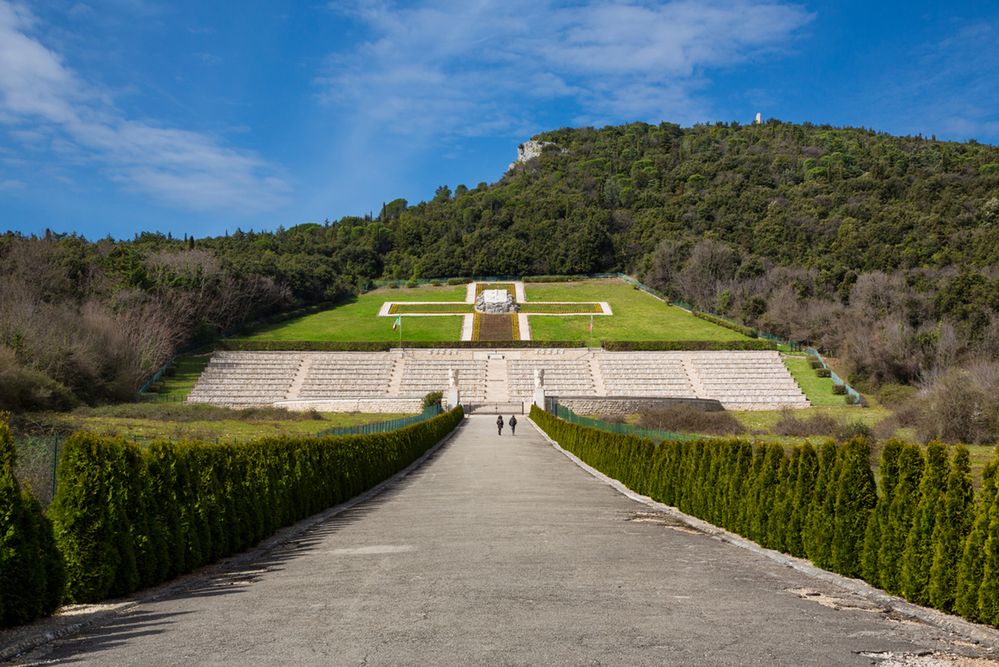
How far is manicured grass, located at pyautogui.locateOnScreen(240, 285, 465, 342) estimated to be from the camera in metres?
70.8

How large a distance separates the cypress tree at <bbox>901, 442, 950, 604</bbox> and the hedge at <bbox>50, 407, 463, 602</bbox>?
7181 millimetres

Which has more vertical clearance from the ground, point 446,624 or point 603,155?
point 603,155

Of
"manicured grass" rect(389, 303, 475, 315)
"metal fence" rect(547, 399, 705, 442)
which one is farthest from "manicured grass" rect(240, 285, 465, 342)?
"metal fence" rect(547, 399, 705, 442)

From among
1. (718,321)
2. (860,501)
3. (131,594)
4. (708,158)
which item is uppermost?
(708,158)

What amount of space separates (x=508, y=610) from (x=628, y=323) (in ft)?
230

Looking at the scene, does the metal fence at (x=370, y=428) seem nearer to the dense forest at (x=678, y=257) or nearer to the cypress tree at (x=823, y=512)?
the cypress tree at (x=823, y=512)

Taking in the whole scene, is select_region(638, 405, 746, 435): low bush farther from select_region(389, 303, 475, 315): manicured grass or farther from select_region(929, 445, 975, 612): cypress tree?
select_region(389, 303, 475, 315): manicured grass

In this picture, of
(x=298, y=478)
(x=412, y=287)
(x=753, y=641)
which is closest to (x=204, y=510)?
(x=298, y=478)

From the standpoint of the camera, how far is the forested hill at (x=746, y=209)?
82.7 meters

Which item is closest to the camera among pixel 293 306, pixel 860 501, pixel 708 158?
pixel 860 501

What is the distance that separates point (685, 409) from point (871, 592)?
3789 cm

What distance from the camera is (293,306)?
86.1 metres

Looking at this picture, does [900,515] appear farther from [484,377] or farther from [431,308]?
[431,308]

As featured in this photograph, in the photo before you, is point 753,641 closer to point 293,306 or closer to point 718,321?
point 718,321
